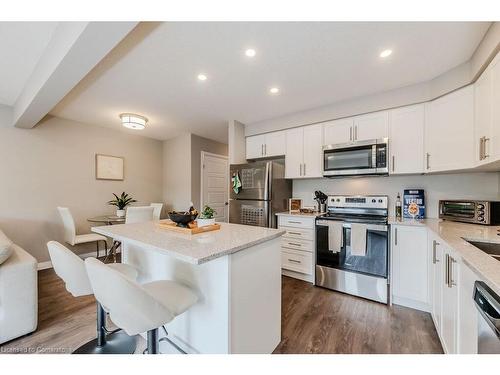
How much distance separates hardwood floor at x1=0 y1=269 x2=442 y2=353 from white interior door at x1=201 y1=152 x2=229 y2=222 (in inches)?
104

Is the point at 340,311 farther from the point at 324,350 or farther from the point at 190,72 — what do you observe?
the point at 190,72

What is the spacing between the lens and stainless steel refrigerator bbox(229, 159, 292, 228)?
2.97 meters

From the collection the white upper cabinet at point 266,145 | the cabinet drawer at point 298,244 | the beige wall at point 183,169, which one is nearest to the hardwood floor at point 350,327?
the cabinet drawer at point 298,244

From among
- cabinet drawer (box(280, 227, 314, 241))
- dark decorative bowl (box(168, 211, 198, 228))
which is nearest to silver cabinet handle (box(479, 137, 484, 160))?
cabinet drawer (box(280, 227, 314, 241))

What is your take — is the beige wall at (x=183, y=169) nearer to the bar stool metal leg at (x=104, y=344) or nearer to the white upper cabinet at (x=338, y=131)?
the white upper cabinet at (x=338, y=131)

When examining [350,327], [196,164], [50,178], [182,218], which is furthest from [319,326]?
[50,178]

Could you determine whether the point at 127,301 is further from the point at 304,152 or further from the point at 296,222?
the point at 304,152

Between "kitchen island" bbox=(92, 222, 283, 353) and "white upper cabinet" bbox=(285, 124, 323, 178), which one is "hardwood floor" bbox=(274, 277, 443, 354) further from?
"white upper cabinet" bbox=(285, 124, 323, 178)

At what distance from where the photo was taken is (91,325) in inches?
73.4

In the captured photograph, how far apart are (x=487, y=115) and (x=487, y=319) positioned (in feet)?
5.19

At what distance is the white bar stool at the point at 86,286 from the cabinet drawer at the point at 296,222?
1.91 metres

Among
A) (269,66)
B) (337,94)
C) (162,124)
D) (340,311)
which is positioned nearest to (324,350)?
(340,311)
